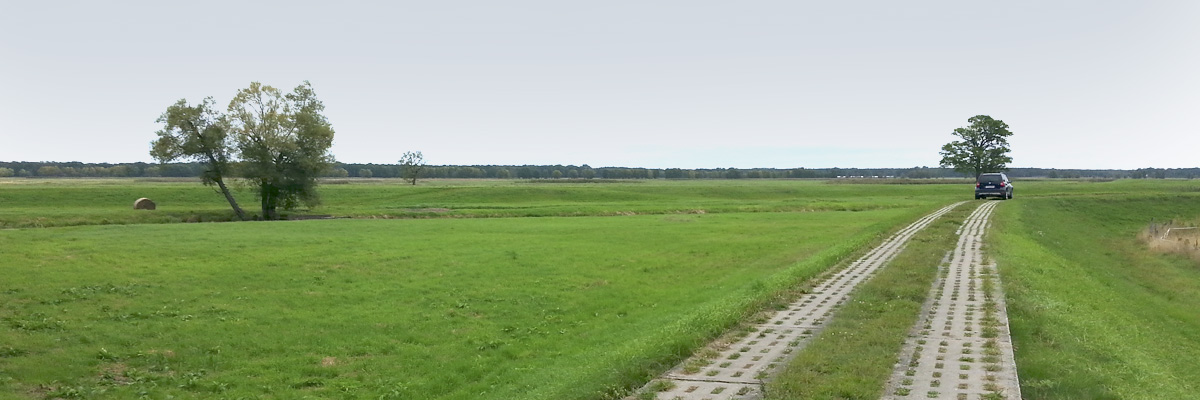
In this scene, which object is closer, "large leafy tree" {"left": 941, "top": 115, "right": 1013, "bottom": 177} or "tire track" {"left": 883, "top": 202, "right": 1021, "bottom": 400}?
"tire track" {"left": 883, "top": 202, "right": 1021, "bottom": 400}

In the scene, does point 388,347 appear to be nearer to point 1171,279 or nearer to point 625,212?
point 1171,279

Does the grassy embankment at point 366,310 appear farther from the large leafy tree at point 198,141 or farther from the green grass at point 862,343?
the large leafy tree at point 198,141

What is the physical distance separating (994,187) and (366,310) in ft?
163

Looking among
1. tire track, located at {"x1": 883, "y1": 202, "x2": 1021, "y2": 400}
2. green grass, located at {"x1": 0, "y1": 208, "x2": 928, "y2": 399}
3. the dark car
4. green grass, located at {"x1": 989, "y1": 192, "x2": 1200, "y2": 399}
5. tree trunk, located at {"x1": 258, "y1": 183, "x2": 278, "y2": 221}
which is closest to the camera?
tire track, located at {"x1": 883, "y1": 202, "x2": 1021, "y2": 400}

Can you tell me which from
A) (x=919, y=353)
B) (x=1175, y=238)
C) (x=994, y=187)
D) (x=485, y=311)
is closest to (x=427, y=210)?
(x=994, y=187)

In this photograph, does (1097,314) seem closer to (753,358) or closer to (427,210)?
(753,358)

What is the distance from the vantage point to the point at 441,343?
14.3 meters

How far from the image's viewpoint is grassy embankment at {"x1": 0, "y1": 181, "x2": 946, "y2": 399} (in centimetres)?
1172

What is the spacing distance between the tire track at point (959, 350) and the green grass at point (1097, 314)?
283 mm

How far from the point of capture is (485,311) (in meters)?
17.0

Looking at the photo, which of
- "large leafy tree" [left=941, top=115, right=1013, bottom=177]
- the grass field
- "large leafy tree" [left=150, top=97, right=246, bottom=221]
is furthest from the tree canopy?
"large leafy tree" [left=941, top=115, right=1013, bottom=177]

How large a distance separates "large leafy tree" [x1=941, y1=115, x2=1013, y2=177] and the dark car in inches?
1941

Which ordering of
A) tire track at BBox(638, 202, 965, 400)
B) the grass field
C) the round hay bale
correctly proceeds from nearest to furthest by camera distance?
tire track at BBox(638, 202, 965, 400), the grass field, the round hay bale

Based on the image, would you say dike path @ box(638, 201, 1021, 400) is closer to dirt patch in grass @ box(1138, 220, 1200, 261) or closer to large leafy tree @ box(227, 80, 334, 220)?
dirt patch in grass @ box(1138, 220, 1200, 261)
